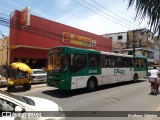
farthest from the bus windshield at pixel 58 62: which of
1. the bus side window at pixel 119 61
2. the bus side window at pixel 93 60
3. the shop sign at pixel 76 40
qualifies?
the shop sign at pixel 76 40

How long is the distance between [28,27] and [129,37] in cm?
4265

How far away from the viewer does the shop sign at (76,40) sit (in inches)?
1063

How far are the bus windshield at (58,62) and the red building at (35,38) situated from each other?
8.94 meters

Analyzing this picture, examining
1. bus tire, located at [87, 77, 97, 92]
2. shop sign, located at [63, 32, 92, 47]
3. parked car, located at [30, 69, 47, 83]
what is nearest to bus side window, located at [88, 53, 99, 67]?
bus tire, located at [87, 77, 97, 92]

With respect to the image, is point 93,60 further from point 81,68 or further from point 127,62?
point 127,62

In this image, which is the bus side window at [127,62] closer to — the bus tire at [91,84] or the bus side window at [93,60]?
the bus side window at [93,60]

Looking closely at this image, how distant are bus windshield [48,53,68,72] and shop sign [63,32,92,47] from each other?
13.8 m

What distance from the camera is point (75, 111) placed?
27.1 ft

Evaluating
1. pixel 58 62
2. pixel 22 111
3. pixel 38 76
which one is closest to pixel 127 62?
pixel 58 62

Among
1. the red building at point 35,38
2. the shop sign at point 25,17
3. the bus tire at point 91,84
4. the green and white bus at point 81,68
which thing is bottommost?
the bus tire at point 91,84

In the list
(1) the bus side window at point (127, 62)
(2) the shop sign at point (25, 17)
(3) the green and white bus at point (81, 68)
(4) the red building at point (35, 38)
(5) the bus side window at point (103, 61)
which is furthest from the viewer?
(4) the red building at point (35, 38)

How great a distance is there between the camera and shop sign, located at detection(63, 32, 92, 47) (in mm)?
27005

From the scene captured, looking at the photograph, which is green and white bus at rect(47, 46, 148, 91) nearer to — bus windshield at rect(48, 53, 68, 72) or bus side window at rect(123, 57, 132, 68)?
bus windshield at rect(48, 53, 68, 72)

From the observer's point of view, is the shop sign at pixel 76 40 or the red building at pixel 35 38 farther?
the shop sign at pixel 76 40
